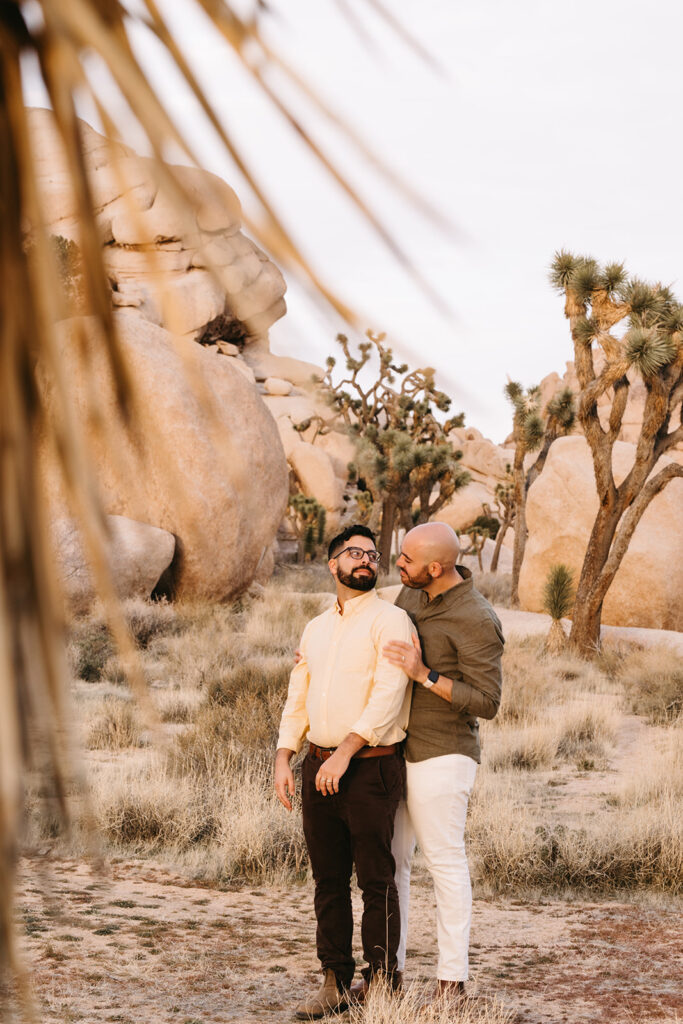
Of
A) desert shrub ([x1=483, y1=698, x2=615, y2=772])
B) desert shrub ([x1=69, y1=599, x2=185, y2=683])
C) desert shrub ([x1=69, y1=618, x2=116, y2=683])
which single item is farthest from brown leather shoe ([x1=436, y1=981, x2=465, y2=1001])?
desert shrub ([x1=69, y1=618, x2=116, y2=683])

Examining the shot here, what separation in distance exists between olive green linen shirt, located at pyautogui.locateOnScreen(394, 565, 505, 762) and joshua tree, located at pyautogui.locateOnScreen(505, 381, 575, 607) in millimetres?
16760

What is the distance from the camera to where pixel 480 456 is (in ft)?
182

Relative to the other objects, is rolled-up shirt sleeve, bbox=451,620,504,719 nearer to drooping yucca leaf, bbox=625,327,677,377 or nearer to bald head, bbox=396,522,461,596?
bald head, bbox=396,522,461,596

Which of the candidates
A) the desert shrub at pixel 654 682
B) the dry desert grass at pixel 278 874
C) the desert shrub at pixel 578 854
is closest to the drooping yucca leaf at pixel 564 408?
the desert shrub at pixel 654 682

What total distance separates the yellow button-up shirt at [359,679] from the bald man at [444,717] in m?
0.10

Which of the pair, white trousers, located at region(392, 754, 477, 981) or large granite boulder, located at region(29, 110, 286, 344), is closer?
large granite boulder, located at region(29, 110, 286, 344)

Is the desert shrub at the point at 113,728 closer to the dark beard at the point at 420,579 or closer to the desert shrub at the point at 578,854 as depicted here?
the desert shrub at the point at 578,854

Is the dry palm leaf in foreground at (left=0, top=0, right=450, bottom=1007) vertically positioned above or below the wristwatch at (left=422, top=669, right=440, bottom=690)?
above

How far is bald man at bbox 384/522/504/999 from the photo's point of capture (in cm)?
395

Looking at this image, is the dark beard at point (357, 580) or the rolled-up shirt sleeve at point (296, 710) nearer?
the dark beard at point (357, 580)

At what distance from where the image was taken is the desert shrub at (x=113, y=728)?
862 centimetres

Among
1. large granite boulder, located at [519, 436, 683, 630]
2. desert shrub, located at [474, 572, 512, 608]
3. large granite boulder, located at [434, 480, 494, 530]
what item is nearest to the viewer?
large granite boulder, located at [519, 436, 683, 630]

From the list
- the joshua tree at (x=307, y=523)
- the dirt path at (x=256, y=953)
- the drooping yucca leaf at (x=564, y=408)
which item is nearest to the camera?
the dirt path at (x=256, y=953)

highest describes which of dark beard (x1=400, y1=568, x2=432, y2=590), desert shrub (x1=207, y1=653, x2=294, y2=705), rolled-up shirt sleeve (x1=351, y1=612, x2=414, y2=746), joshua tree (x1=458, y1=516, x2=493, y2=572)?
joshua tree (x1=458, y1=516, x2=493, y2=572)
